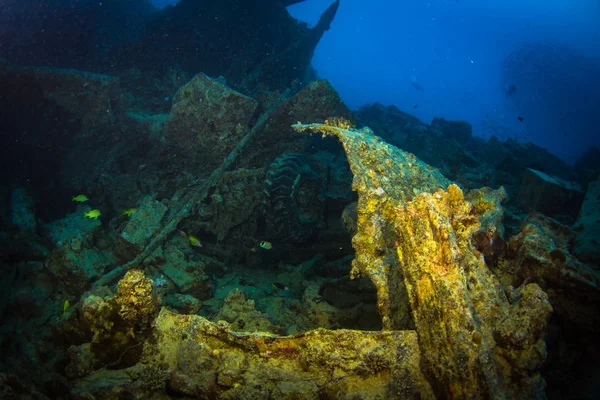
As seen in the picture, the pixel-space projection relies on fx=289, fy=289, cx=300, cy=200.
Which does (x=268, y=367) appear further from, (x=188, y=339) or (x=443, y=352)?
(x=443, y=352)

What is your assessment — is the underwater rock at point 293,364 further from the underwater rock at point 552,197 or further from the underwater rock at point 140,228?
the underwater rock at point 552,197

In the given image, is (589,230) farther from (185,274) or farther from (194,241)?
(194,241)

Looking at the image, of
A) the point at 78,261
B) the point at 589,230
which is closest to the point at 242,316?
the point at 78,261

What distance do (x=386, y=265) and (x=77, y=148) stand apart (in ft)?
35.1

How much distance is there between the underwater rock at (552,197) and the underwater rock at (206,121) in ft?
25.3

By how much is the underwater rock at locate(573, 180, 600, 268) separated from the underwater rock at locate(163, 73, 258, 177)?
23.5ft

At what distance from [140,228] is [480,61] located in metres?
173

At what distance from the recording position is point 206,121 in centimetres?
775

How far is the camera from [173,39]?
13531mm

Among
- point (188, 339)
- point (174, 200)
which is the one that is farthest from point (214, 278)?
point (188, 339)

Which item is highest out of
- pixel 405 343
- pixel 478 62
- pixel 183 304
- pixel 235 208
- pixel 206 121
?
pixel 478 62

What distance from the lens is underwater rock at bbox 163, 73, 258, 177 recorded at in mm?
7582

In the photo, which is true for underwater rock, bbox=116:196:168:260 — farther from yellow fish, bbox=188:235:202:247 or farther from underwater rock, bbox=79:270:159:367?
underwater rock, bbox=79:270:159:367

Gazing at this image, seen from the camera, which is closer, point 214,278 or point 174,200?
point 214,278
